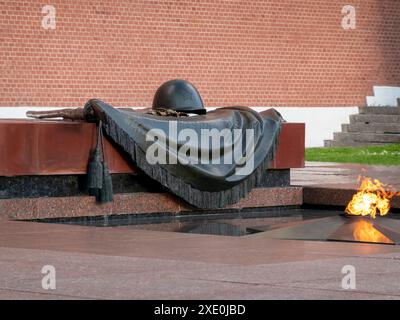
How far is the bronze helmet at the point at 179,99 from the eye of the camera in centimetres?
952

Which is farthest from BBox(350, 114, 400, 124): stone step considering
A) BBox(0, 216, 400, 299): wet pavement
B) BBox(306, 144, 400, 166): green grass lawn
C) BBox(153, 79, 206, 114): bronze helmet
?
BBox(0, 216, 400, 299): wet pavement

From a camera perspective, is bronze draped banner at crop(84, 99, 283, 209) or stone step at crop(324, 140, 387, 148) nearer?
bronze draped banner at crop(84, 99, 283, 209)

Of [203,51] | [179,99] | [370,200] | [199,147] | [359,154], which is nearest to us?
[370,200]

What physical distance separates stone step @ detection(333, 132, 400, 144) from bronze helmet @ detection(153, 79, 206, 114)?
33.6 feet

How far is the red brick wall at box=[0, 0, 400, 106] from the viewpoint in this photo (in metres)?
16.4

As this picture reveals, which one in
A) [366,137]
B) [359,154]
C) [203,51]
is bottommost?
[359,154]

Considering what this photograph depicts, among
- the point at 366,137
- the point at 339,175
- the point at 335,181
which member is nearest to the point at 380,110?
the point at 366,137

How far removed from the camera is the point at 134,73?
57.5 ft

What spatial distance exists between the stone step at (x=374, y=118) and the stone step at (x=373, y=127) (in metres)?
0.16

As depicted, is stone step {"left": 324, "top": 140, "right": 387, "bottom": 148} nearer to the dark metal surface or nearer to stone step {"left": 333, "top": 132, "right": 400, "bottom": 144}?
stone step {"left": 333, "top": 132, "right": 400, "bottom": 144}

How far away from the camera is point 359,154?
16797 millimetres

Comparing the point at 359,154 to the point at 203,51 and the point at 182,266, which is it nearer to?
the point at 203,51

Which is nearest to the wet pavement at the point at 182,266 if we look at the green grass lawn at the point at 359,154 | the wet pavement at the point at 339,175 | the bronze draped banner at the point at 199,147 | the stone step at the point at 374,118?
the bronze draped banner at the point at 199,147

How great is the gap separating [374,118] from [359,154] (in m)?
A: 3.46
